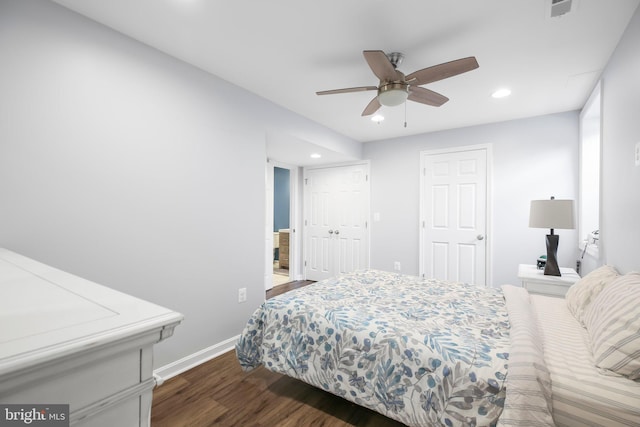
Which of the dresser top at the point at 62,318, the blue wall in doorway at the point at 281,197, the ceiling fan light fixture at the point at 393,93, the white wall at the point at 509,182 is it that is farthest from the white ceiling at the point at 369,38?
the blue wall in doorway at the point at 281,197

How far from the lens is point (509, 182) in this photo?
3.54 meters

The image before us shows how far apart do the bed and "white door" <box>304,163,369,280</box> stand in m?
2.35

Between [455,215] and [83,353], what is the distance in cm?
403

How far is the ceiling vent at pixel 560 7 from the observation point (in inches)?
61.3

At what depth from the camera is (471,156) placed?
3762 millimetres

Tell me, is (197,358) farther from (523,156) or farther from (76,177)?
(523,156)

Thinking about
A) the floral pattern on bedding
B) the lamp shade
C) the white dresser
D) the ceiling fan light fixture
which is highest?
the ceiling fan light fixture

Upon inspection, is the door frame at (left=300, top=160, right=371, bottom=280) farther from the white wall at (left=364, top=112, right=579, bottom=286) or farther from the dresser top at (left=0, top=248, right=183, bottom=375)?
the dresser top at (left=0, top=248, right=183, bottom=375)

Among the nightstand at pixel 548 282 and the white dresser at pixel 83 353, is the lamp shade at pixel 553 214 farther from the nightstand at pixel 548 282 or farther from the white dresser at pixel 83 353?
the white dresser at pixel 83 353

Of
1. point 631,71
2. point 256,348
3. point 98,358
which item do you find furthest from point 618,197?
point 98,358

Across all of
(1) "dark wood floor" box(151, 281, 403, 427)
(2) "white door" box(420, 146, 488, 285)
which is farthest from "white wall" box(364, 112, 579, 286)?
(1) "dark wood floor" box(151, 281, 403, 427)

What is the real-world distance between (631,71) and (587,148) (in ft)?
5.37

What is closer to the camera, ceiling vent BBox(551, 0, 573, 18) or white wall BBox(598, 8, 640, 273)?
ceiling vent BBox(551, 0, 573, 18)

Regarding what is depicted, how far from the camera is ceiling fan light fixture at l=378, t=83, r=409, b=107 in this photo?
6.53ft
